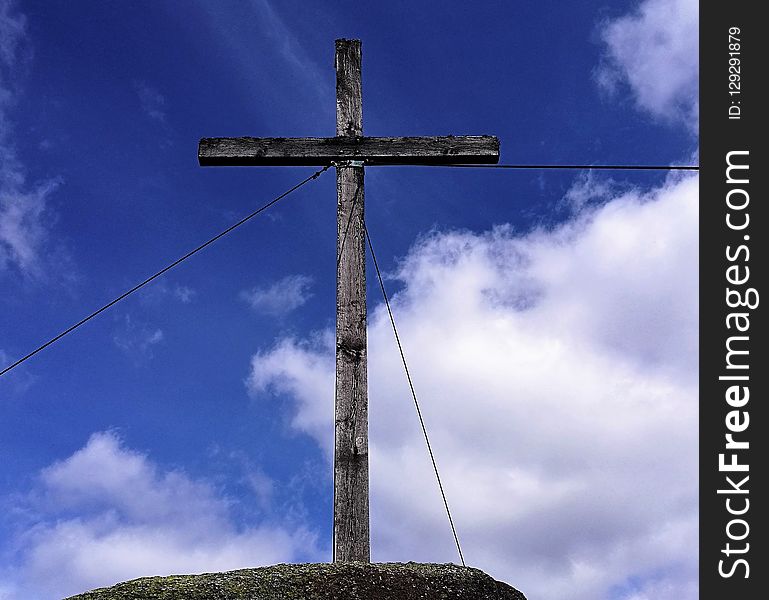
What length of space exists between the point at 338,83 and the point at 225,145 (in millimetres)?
1367

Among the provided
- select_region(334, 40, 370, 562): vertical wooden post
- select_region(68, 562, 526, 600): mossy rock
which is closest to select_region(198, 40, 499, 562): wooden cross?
select_region(334, 40, 370, 562): vertical wooden post

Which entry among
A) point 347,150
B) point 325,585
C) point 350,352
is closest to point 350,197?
point 347,150

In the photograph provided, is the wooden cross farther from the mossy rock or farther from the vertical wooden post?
the mossy rock

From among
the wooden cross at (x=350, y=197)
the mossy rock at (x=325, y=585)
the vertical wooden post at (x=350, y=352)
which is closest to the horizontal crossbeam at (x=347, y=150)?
the wooden cross at (x=350, y=197)

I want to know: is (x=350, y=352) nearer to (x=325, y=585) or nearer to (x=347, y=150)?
(x=347, y=150)

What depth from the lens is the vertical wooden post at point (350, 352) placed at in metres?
7.11

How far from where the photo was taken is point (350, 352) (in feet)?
24.9

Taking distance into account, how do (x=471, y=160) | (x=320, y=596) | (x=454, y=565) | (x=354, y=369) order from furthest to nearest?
(x=471, y=160)
(x=354, y=369)
(x=454, y=565)
(x=320, y=596)

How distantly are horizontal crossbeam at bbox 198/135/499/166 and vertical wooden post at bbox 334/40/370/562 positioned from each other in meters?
0.17

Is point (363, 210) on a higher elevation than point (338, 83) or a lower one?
lower

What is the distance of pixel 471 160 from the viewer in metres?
8.70

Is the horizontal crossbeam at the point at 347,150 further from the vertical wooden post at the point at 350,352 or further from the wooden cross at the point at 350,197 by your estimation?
the vertical wooden post at the point at 350,352
